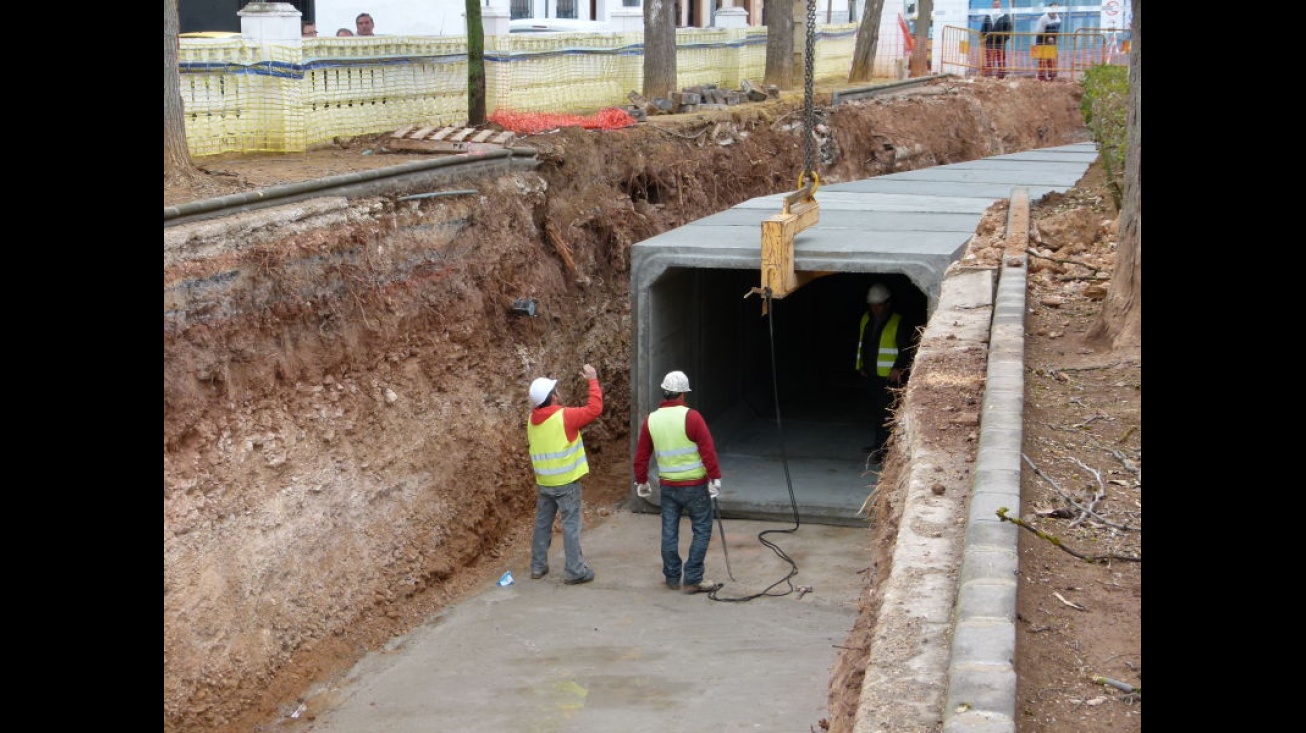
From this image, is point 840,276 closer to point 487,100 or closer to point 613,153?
point 613,153

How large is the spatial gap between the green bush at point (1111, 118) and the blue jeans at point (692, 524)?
196 inches

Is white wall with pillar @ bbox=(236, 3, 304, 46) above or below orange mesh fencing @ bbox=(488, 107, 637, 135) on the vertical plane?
above

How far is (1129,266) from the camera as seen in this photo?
8578 mm

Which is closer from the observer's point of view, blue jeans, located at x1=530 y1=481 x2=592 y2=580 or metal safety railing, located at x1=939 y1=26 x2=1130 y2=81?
blue jeans, located at x1=530 y1=481 x2=592 y2=580

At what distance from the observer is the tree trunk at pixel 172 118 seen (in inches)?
508

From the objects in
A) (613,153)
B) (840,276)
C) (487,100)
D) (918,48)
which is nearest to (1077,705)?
(613,153)

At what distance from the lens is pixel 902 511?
640cm

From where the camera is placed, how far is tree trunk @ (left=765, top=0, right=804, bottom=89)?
2822 cm

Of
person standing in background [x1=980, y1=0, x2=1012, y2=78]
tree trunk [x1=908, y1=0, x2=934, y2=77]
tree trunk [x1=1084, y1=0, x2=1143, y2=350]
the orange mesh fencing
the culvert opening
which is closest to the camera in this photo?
tree trunk [x1=1084, y1=0, x2=1143, y2=350]

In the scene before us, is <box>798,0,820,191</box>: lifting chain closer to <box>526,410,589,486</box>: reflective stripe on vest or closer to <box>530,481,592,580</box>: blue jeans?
<box>526,410,589,486</box>: reflective stripe on vest

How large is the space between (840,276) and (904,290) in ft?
4.97

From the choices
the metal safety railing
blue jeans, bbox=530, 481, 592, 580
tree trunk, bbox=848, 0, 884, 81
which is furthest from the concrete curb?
the metal safety railing

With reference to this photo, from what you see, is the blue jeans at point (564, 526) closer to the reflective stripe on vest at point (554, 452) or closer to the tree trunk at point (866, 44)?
the reflective stripe on vest at point (554, 452)

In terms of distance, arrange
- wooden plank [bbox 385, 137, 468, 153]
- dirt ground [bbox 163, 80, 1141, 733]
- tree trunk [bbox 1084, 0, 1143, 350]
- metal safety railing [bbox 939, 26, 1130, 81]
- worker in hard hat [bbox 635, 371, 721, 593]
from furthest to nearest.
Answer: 1. metal safety railing [bbox 939, 26, 1130, 81]
2. wooden plank [bbox 385, 137, 468, 153]
3. worker in hard hat [bbox 635, 371, 721, 593]
4. tree trunk [bbox 1084, 0, 1143, 350]
5. dirt ground [bbox 163, 80, 1141, 733]
